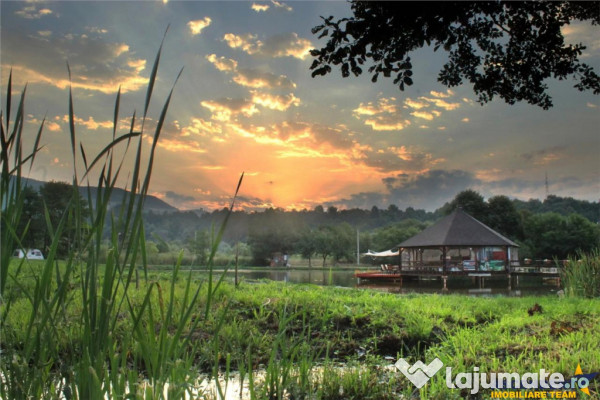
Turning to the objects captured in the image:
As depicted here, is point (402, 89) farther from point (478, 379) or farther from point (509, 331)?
point (478, 379)

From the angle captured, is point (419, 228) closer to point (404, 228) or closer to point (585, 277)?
point (404, 228)

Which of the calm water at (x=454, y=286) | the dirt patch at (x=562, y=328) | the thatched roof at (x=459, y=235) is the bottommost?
the calm water at (x=454, y=286)

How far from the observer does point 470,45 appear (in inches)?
187

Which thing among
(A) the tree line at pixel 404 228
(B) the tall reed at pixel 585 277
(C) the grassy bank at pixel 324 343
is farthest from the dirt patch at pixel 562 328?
(A) the tree line at pixel 404 228

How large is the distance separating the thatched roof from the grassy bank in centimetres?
2094

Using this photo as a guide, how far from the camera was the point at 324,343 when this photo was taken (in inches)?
122

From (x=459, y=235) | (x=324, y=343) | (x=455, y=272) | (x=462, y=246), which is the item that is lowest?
(x=455, y=272)

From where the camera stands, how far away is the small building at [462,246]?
24.1 m

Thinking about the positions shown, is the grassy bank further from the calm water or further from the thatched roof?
the thatched roof

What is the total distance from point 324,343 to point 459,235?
2429cm

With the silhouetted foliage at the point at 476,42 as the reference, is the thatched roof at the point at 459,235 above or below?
below

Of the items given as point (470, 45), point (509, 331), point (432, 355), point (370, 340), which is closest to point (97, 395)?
point (432, 355)

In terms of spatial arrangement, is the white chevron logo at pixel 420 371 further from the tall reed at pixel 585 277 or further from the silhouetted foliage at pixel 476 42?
the tall reed at pixel 585 277

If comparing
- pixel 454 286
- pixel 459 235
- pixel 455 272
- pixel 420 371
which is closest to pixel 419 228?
pixel 459 235
